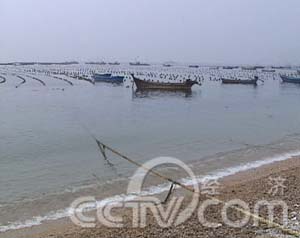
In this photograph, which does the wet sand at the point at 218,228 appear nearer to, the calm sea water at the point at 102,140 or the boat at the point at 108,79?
the calm sea water at the point at 102,140

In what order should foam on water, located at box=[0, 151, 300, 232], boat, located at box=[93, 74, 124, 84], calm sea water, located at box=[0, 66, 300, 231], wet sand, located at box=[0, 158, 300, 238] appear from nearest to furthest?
wet sand, located at box=[0, 158, 300, 238] → foam on water, located at box=[0, 151, 300, 232] → calm sea water, located at box=[0, 66, 300, 231] → boat, located at box=[93, 74, 124, 84]

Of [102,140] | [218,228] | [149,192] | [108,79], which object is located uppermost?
[218,228]

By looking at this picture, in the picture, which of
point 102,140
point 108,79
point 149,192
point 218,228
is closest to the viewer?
point 218,228

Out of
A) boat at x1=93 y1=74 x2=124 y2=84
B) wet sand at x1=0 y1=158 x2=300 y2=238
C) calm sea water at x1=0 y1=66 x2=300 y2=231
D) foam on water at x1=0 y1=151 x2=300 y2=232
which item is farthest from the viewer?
boat at x1=93 y1=74 x2=124 y2=84

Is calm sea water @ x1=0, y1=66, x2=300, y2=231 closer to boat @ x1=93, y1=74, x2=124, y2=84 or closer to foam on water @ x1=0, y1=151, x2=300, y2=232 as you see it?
foam on water @ x1=0, y1=151, x2=300, y2=232

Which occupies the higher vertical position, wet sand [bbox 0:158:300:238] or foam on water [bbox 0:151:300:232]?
wet sand [bbox 0:158:300:238]

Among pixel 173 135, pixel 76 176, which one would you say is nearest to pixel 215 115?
pixel 173 135

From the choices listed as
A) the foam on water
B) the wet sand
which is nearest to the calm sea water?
the foam on water

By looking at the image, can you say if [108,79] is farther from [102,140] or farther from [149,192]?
[149,192]

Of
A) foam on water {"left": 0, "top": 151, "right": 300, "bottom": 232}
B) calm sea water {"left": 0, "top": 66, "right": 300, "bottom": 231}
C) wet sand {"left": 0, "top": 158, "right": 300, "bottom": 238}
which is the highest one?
wet sand {"left": 0, "top": 158, "right": 300, "bottom": 238}

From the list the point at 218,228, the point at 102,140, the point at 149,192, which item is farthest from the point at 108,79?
the point at 218,228

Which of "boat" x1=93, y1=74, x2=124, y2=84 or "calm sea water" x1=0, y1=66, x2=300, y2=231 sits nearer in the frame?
"calm sea water" x1=0, y1=66, x2=300, y2=231

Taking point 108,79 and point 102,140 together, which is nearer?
point 102,140

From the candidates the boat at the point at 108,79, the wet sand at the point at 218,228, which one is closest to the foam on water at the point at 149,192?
the wet sand at the point at 218,228
